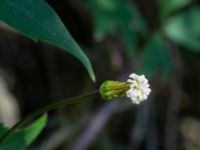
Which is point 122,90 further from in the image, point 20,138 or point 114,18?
point 114,18

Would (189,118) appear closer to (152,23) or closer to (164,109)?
(164,109)

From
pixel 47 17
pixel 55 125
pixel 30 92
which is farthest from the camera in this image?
pixel 30 92

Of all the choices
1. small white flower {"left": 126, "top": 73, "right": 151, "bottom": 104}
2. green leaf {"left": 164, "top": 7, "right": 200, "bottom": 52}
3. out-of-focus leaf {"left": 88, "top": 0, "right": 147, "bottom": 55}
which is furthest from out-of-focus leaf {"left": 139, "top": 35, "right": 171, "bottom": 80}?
small white flower {"left": 126, "top": 73, "right": 151, "bottom": 104}

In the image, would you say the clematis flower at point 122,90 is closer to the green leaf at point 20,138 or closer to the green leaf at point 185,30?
the green leaf at point 20,138

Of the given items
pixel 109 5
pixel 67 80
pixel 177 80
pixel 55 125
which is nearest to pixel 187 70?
pixel 177 80

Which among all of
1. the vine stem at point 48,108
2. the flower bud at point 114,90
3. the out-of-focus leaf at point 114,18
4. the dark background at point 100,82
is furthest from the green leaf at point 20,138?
the dark background at point 100,82

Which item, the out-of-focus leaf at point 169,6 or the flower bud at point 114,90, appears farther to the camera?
the out-of-focus leaf at point 169,6
